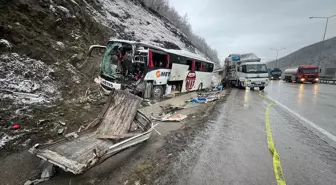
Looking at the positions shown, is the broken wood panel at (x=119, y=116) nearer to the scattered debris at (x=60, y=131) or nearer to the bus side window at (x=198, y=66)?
the scattered debris at (x=60, y=131)

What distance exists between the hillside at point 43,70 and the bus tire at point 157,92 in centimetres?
272

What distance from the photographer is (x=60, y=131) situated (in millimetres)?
4230

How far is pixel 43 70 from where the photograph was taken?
23.9 feet

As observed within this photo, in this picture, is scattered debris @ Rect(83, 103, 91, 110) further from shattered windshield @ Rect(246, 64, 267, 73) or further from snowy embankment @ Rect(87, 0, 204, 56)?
shattered windshield @ Rect(246, 64, 267, 73)

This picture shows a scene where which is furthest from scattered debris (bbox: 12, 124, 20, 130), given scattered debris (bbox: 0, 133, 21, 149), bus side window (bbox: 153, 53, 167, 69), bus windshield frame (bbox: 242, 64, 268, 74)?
bus windshield frame (bbox: 242, 64, 268, 74)

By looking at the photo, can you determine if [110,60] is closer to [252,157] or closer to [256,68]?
[252,157]

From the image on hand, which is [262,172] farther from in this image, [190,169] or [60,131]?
[60,131]

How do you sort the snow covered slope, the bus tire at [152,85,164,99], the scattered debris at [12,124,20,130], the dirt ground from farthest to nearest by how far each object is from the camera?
1. the bus tire at [152,85,164,99]
2. the snow covered slope
3. the scattered debris at [12,124,20,130]
4. the dirt ground

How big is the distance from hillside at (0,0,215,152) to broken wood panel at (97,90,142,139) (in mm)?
1135

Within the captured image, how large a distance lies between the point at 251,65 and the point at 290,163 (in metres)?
13.8

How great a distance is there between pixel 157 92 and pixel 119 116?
498 centimetres

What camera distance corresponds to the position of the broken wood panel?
4105mm

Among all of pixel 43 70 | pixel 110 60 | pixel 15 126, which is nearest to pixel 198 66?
pixel 110 60

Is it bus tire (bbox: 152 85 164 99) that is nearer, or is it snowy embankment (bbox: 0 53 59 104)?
snowy embankment (bbox: 0 53 59 104)
